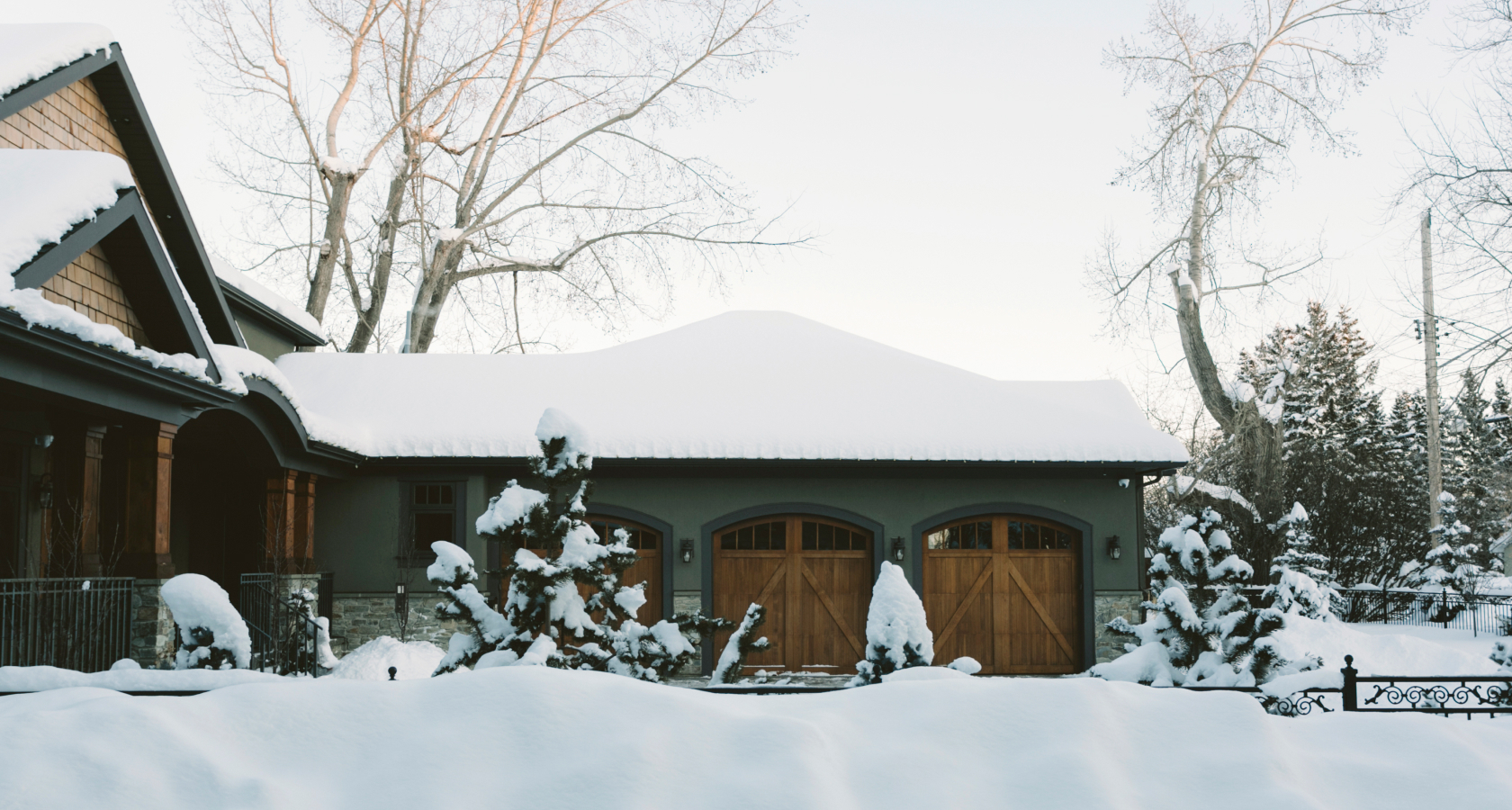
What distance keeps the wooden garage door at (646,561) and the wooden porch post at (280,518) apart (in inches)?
149

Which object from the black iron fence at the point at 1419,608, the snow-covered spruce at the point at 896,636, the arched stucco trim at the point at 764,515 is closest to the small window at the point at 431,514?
the arched stucco trim at the point at 764,515

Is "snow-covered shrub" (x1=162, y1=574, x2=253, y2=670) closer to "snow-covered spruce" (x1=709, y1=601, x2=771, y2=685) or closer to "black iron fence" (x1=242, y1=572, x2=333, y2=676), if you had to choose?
"black iron fence" (x1=242, y1=572, x2=333, y2=676)

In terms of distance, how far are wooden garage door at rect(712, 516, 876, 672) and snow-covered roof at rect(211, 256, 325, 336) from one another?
763 cm

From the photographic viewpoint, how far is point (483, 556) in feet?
46.0

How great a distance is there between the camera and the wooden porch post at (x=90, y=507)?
878cm

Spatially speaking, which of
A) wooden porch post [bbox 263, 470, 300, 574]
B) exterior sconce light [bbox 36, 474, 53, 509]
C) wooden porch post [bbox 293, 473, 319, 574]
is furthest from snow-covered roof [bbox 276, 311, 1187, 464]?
exterior sconce light [bbox 36, 474, 53, 509]

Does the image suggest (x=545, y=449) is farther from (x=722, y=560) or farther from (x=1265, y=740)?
(x=722, y=560)

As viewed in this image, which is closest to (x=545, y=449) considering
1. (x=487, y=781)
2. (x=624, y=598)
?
(x=624, y=598)

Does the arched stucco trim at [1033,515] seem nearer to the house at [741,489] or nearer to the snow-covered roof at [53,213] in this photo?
the house at [741,489]

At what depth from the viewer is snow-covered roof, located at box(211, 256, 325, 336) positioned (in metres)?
14.7

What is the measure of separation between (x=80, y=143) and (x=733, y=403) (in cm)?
837

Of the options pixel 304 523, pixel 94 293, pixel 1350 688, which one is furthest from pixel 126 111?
pixel 1350 688

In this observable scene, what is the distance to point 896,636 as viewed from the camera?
7.45m

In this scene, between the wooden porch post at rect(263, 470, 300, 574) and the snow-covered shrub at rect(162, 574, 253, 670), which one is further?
the wooden porch post at rect(263, 470, 300, 574)
